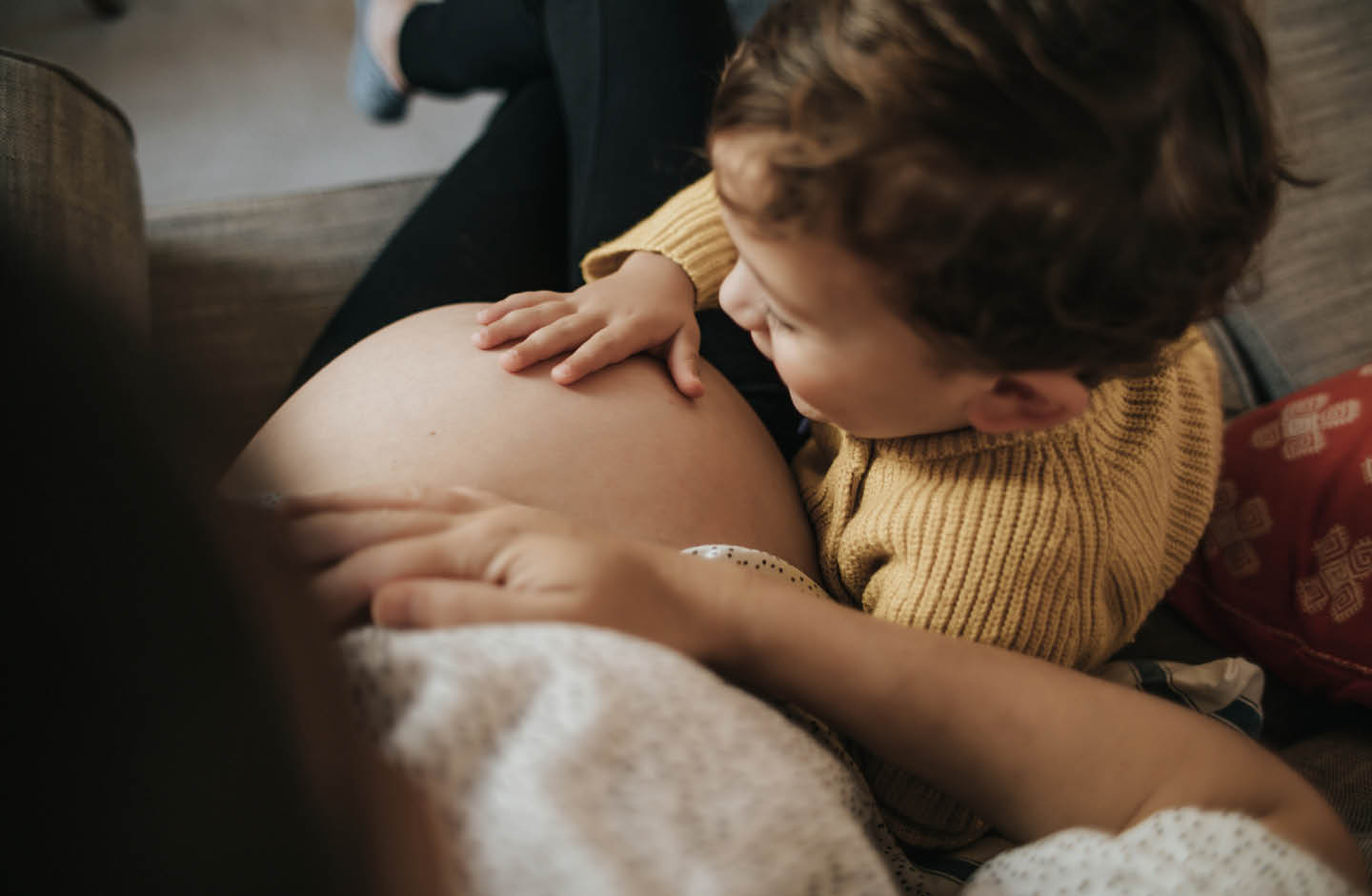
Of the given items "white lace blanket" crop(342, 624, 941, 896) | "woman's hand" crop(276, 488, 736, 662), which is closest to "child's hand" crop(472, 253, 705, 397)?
"woman's hand" crop(276, 488, 736, 662)

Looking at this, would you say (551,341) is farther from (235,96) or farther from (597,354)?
(235,96)

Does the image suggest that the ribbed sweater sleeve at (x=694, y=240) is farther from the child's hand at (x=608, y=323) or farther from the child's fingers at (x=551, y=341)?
the child's fingers at (x=551, y=341)

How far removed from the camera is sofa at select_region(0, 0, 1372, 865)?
0.80 metres

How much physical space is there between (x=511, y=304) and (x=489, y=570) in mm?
345

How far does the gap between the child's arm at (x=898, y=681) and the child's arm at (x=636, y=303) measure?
24 cm

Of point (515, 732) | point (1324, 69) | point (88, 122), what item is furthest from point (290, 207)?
point (1324, 69)

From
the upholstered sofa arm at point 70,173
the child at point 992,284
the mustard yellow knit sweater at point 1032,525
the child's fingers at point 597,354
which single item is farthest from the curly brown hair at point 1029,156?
the upholstered sofa arm at point 70,173

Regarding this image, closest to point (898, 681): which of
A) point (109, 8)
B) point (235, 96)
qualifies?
point (235, 96)

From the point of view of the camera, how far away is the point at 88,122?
0.83 metres

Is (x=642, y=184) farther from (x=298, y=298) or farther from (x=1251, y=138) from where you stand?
(x=1251, y=138)

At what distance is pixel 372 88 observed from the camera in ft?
4.86

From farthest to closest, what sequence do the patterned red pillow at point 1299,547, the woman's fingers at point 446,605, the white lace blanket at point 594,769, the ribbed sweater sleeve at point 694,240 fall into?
the ribbed sweater sleeve at point 694,240 < the patterned red pillow at point 1299,547 < the woman's fingers at point 446,605 < the white lace blanket at point 594,769

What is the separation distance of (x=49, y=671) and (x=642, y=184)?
2.62 ft

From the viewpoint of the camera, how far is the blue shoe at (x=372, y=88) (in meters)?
1.45
